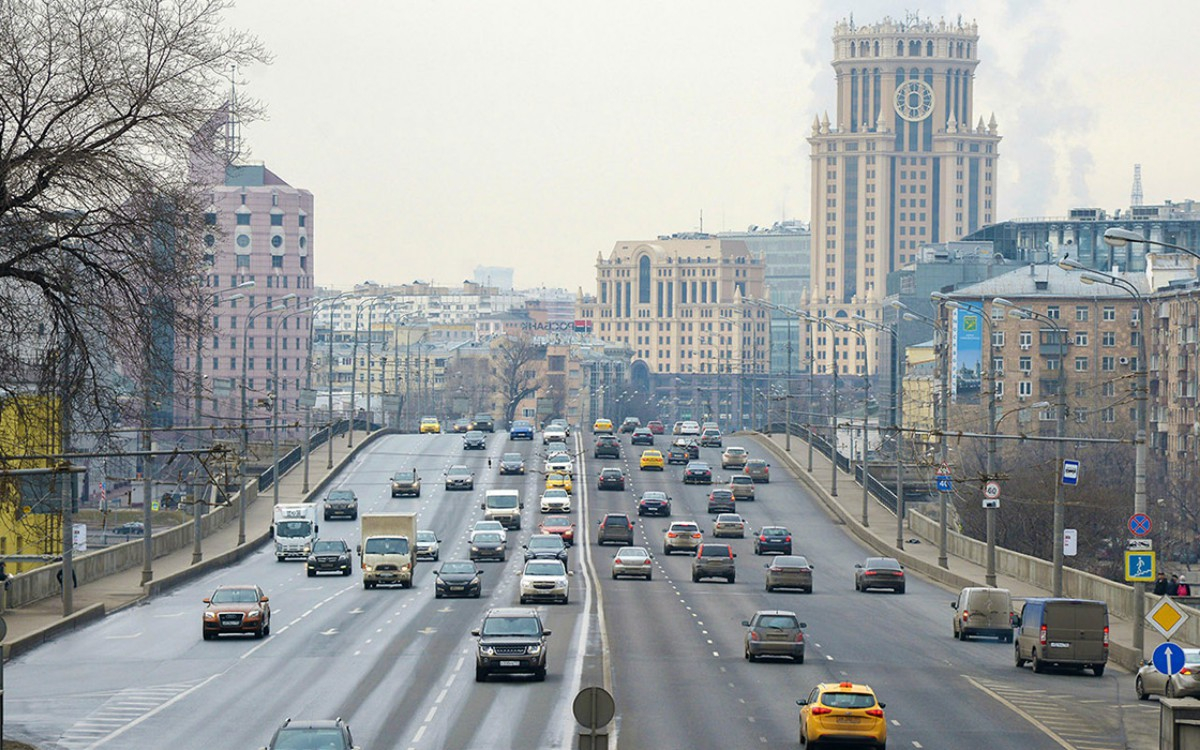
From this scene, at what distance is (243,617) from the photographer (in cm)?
4650

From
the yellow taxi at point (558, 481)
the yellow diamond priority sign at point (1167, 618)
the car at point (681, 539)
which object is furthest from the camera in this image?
the yellow taxi at point (558, 481)

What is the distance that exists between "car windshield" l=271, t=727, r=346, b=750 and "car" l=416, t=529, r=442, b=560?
158 ft

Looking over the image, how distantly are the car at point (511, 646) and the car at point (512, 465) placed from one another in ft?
212

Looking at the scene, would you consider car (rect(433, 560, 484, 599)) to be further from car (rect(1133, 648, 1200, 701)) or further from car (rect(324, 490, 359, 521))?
car (rect(324, 490, 359, 521))

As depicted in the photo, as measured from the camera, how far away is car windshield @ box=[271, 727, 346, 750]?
80.4 feet

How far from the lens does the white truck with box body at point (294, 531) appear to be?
72.9 m

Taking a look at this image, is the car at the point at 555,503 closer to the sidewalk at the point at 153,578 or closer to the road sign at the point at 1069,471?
the sidewalk at the point at 153,578

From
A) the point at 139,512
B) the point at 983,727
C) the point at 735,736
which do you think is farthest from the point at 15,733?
the point at 139,512

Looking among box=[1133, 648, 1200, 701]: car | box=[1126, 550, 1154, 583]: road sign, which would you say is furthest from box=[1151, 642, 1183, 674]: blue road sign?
box=[1126, 550, 1154, 583]: road sign

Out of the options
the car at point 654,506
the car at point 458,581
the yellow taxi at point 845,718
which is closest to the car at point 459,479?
the car at point 654,506

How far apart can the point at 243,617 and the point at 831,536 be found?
135 ft

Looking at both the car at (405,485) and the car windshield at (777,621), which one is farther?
the car at (405,485)

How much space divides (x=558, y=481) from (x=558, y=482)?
19cm

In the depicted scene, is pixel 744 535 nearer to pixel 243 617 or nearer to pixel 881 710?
pixel 243 617
